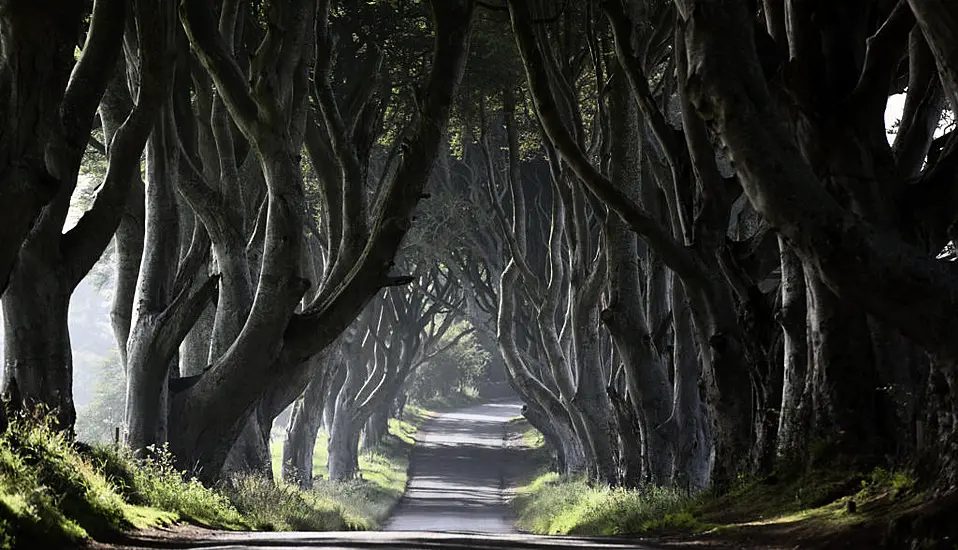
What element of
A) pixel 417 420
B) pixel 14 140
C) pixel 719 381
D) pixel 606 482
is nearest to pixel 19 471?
pixel 14 140

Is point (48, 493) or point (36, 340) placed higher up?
point (36, 340)

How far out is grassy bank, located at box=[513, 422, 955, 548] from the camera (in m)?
6.73

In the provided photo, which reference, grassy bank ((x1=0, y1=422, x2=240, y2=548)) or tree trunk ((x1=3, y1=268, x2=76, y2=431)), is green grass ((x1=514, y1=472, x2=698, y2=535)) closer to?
grassy bank ((x1=0, y1=422, x2=240, y2=548))

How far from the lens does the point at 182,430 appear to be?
13.6 metres

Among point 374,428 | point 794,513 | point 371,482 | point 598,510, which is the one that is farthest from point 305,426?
point 794,513

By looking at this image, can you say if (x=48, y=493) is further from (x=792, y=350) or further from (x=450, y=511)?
(x=450, y=511)

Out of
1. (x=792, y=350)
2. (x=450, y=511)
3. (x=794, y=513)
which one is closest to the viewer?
(x=794, y=513)

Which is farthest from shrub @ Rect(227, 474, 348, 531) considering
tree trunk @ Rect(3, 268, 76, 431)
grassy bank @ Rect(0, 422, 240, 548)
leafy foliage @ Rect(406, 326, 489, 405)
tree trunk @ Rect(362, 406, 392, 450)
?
leafy foliage @ Rect(406, 326, 489, 405)

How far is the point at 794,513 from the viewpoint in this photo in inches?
378

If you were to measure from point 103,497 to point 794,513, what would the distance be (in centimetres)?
526

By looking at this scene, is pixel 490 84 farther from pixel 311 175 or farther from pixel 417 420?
pixel 417 420

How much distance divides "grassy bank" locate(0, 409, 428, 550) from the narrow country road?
16.6 inches

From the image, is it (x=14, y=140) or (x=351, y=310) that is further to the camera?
(x=351, y=310)

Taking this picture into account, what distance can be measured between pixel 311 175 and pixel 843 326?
61.4 feet
